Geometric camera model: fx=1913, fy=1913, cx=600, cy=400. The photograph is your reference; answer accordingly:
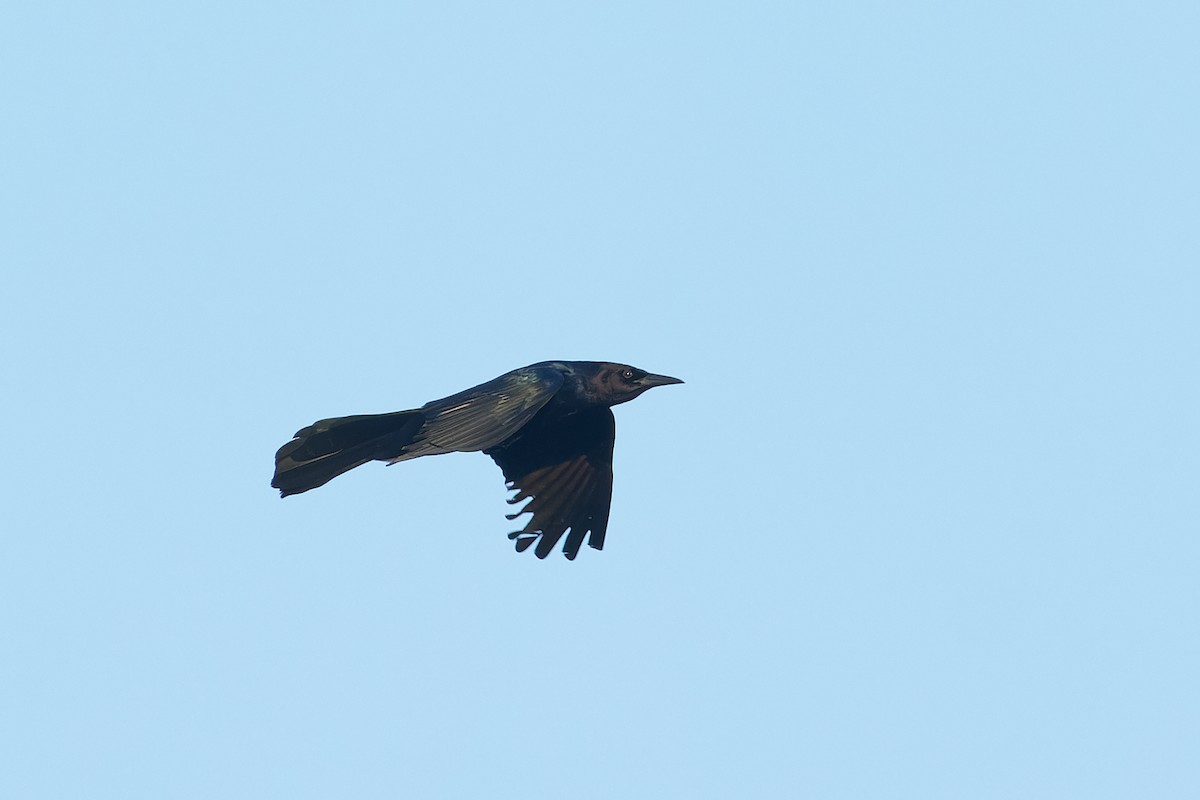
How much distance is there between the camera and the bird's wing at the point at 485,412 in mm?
16641

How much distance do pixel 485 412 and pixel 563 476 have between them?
2068 mm

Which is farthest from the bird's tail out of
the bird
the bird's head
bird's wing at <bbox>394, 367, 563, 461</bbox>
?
the bird's head

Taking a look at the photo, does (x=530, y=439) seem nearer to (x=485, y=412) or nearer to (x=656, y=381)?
(x=656, y=381)

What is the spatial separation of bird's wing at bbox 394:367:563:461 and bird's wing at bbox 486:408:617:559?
892 mm

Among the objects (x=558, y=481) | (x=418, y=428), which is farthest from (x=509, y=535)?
(x=418, y=428)

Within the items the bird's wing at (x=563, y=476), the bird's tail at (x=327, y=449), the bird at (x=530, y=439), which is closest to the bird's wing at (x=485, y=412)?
the bird at (x=530, y=439)

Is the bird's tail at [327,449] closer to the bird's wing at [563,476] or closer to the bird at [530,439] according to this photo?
the bird at [530,439]

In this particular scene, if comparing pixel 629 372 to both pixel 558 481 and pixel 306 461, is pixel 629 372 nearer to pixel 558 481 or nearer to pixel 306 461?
pixel 558 481

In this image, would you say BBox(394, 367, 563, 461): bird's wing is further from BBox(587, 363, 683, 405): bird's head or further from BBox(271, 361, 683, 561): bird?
BBox(587, 363, 683, 405): bird's head

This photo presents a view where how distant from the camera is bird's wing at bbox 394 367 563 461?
54.6 feet

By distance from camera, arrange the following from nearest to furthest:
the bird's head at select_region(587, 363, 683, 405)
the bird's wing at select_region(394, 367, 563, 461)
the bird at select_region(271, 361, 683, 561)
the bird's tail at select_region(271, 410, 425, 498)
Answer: the bird's wing at select_region(394, 367, 563, 461), the bird at select_region(271, 361, 683, 561), the bird's tail at select_region(271, 410, 425, 498), the bird's head at select_region(587, 363, 683, 405)

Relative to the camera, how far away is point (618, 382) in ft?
61.7

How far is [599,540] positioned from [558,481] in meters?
0.72

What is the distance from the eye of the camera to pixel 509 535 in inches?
744
